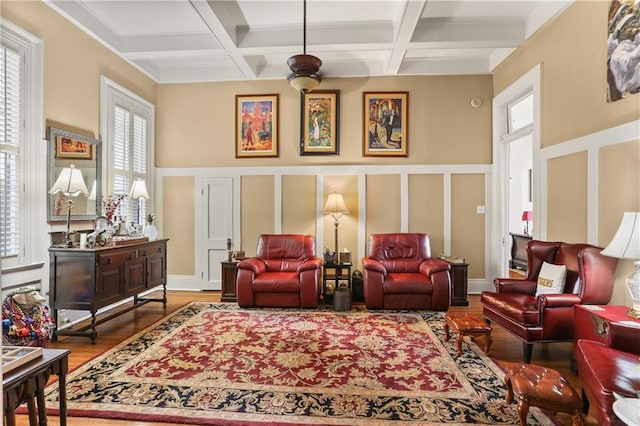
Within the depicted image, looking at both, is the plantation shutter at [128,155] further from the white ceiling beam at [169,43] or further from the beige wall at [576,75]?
the beige wall at [576,75]

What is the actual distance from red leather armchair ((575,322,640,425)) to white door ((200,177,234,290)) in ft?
16.7

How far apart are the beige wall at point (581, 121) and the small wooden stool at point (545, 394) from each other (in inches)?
60.2

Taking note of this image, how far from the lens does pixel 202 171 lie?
6.16 m

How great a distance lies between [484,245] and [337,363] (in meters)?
3.78

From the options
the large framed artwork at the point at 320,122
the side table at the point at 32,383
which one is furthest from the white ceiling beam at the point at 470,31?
the side table at the point at 32,383

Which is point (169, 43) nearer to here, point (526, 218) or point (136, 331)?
point (136, 331)

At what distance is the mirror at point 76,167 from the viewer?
3975mm

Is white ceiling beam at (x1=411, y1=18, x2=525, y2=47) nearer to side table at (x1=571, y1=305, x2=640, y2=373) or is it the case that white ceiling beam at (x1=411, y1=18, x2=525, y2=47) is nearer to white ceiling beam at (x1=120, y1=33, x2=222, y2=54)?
white ceiling beam at (x1=120, y1=33, x2=222, y2=54)

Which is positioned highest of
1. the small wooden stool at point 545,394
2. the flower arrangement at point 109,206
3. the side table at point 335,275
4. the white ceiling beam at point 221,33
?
the white ceiling beam at point 221,33

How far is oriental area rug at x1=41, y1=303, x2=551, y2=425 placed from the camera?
248cm

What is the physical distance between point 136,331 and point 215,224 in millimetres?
2373

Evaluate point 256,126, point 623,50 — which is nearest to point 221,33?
point 256,126

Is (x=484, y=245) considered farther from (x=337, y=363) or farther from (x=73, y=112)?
(x=73, y=112)

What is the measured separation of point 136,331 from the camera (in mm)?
4102
